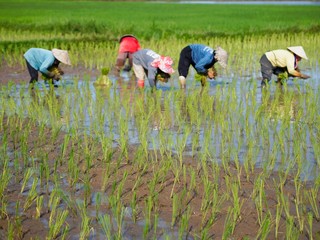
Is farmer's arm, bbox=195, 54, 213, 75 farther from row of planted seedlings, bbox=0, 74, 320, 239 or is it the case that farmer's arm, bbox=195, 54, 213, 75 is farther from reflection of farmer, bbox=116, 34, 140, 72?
reflection of farmer, bbox=116, 34, 140, 72

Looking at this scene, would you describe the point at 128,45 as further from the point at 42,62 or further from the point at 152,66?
the point at 152,66

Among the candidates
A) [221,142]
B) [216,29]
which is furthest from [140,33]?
[221,142]

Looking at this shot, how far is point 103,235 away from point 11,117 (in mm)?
2893

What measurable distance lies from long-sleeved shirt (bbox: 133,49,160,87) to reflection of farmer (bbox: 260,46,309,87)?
1.50 m

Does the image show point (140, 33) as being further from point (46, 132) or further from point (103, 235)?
point (103, 235)

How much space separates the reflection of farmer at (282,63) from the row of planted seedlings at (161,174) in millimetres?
1062

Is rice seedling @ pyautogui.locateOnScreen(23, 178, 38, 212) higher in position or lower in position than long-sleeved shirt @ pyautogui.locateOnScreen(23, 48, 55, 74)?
lower

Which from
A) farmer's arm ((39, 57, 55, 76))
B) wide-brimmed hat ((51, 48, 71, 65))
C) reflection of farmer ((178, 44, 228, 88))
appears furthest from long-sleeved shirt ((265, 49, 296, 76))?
farmer's arm ((39, 57, 55, 76))

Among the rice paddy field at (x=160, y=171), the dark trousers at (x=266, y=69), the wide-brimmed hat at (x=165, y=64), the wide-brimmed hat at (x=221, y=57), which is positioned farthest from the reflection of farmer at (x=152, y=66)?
the dark trousers at (x=266, y=69)

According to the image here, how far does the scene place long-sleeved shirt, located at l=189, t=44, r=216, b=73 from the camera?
7590 millimetres

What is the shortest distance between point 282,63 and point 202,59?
3.86 ft

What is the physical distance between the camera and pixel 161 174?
170 inches

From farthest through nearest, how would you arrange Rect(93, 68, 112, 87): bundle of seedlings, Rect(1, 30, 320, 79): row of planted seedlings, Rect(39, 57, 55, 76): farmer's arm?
Rect(1, 30, 320, 79): row of planted seedlings
Rect(93, 68, 112, 87): bundle of seedlings
Rect(39, 57, 55, 76): farmer's arm

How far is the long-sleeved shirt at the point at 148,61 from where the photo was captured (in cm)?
744
